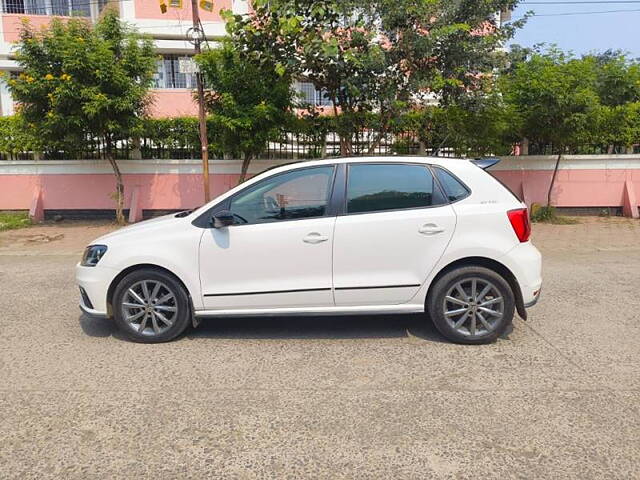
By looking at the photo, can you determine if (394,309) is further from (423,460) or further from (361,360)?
(423,460)

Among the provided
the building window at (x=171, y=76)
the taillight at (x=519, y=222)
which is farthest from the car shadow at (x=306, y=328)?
the building window at (x=171, y=76)

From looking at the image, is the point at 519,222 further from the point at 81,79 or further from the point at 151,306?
the point at 81,79

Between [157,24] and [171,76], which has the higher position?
[157,24]

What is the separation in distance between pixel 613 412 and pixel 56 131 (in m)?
11.3

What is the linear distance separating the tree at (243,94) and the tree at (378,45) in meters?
0.29

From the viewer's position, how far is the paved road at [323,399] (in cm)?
282

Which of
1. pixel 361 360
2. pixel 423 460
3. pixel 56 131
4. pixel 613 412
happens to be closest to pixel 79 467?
pixel 423 460

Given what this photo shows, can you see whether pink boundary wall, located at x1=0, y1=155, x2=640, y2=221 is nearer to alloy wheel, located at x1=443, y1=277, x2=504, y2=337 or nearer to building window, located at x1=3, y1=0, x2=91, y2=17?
alloy wheel, located at x1=443, y1=277, x2=504, y2=337

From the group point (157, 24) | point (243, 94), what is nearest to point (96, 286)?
point (243, 94)

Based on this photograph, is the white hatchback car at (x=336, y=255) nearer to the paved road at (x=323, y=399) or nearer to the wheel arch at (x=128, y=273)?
the wheel arch at (x=128, y=273)

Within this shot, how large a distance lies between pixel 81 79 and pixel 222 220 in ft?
25.6

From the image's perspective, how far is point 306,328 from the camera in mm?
5012

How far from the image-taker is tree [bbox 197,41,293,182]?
33.1 ft

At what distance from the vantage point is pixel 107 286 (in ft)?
14.9
